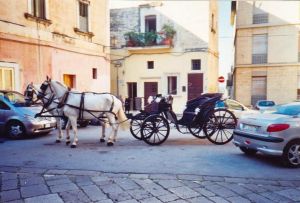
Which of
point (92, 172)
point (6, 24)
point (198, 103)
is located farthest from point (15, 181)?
point (6, 24)

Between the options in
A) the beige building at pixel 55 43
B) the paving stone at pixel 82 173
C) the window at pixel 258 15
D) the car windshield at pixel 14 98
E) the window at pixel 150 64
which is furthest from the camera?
the window at pixel 258 15

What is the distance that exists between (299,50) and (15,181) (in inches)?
939

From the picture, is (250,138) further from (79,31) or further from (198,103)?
(79,31)

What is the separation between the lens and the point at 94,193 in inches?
188

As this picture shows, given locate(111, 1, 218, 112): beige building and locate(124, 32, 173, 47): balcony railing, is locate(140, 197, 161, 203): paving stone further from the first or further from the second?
locate(124, 32, 173, 47): balcony railing

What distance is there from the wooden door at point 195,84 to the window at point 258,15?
7338mm

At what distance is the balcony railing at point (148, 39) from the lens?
74.8ft

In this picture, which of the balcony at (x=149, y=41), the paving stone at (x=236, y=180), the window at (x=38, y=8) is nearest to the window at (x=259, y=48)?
the balcony at (x=149, y=41)

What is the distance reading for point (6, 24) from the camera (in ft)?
40.8

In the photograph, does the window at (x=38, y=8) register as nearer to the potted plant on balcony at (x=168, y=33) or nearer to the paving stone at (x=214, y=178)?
the potted plant on balcony at (x=168, y=33)

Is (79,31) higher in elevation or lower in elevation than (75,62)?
higher

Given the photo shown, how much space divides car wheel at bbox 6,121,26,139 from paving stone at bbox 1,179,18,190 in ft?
16.1

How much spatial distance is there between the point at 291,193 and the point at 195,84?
59.0 feet

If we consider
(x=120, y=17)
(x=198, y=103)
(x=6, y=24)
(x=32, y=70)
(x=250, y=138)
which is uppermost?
(x=120, y=17)
